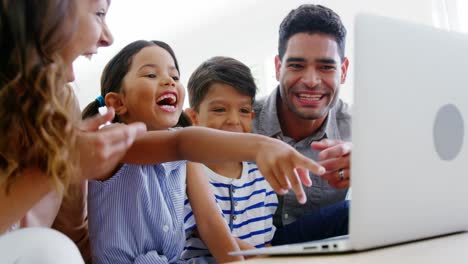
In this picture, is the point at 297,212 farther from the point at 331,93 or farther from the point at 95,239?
the point at 95,239

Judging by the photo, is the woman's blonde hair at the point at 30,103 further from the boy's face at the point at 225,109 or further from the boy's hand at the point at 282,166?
the boy's face at the point at 225,109

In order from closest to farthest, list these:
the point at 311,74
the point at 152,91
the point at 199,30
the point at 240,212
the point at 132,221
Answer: the point at 132,221, the point at 152,91, the point at 240,212, the point at 311,74, the point at 199,30

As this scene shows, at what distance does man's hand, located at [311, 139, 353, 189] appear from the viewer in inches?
31.2

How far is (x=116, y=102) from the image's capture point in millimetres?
1264

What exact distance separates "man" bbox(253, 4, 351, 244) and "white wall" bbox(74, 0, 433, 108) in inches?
55.8

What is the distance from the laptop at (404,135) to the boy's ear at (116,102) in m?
0.77

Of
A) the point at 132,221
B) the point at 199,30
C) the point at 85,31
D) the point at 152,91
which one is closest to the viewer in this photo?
the point at 85,31

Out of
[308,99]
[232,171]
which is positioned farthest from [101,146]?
[308,99]

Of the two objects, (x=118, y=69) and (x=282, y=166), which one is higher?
(x=118, y=69)

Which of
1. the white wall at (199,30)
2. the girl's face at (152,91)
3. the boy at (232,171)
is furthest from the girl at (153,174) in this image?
the white wall at (199,30)

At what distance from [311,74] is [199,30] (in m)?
1.86

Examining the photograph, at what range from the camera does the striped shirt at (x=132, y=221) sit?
42.4 inches

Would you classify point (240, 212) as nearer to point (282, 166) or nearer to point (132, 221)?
point (132, 221)

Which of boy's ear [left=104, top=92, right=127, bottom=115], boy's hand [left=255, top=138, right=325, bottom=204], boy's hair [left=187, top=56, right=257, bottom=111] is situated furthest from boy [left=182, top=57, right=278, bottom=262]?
boy's hand [left=255, top=138, right=325, bottom=204]
